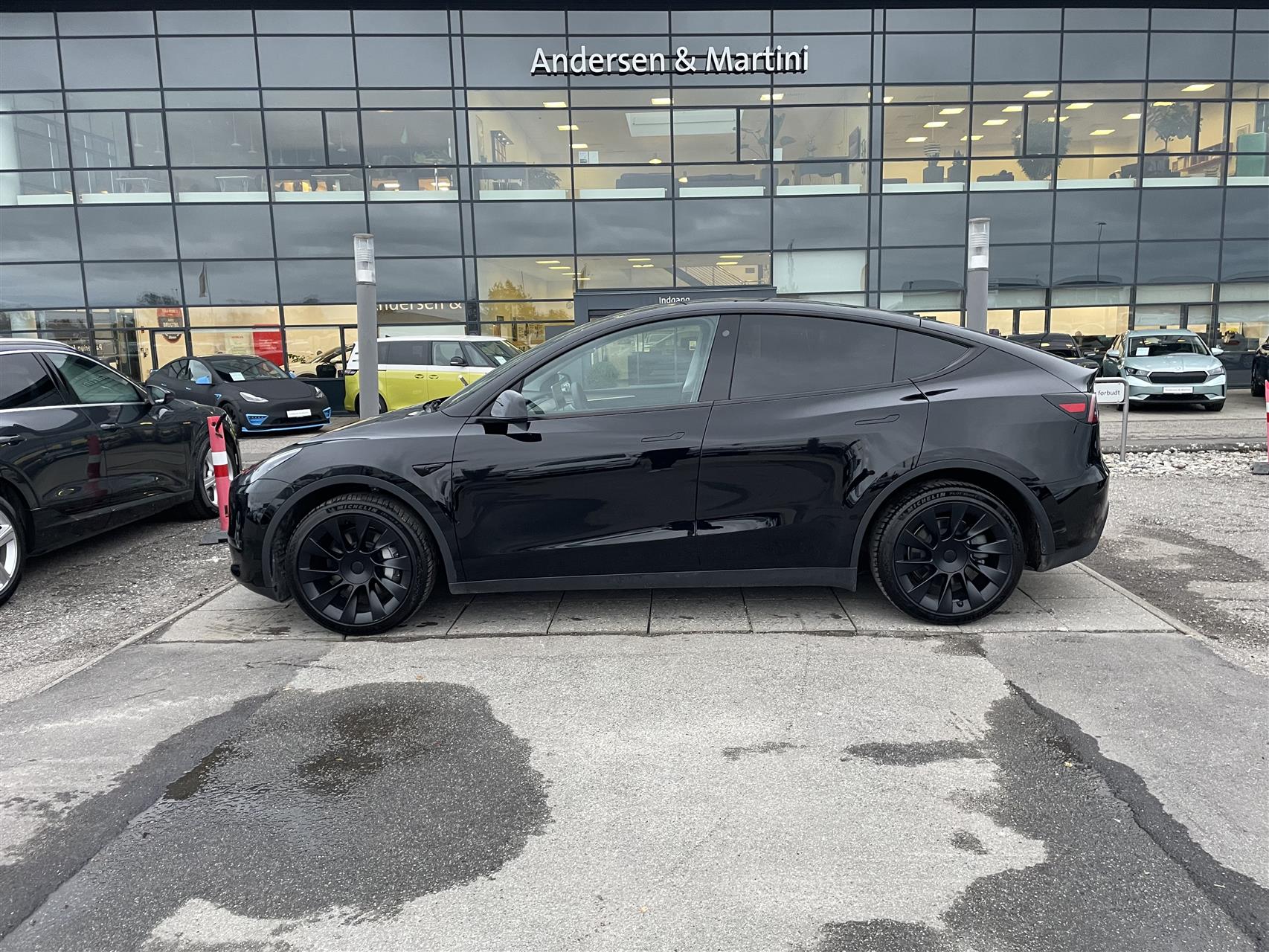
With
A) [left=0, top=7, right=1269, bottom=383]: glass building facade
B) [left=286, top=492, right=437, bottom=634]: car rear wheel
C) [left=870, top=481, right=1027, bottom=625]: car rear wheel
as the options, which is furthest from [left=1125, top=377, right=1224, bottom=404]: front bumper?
[left=286, top=492, right=437, bottom=634]: car rear wheel

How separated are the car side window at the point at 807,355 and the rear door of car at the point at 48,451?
15.4 feet

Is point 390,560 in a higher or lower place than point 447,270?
lower

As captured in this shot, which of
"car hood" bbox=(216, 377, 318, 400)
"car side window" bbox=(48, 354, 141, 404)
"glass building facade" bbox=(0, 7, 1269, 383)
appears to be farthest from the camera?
"glass building facade" bbox=(0, 7, 1269, 383)

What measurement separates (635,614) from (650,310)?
1.67 meters

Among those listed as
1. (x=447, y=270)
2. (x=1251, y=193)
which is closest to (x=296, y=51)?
(x=447, y=270)

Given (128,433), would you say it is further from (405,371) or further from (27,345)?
(405,371)

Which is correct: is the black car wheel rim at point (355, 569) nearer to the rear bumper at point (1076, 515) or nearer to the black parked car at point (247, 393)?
the rear bumper at point (1076, 515)

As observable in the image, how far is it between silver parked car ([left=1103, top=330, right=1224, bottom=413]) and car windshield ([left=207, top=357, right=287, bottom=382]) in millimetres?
16397

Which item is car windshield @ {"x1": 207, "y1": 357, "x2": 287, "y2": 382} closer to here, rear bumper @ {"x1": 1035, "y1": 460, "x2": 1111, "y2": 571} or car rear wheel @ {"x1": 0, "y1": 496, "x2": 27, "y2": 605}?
car rear wheel @ {"x1": 0, "y1": 496, "x2": 27, "y2": 605}

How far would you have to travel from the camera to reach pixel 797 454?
4199mm

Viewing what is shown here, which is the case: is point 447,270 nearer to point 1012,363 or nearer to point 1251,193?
point 1012,363

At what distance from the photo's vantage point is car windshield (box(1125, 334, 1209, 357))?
16.6m

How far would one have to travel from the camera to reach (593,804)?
2785 millimetres

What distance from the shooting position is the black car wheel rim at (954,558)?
425 cm
